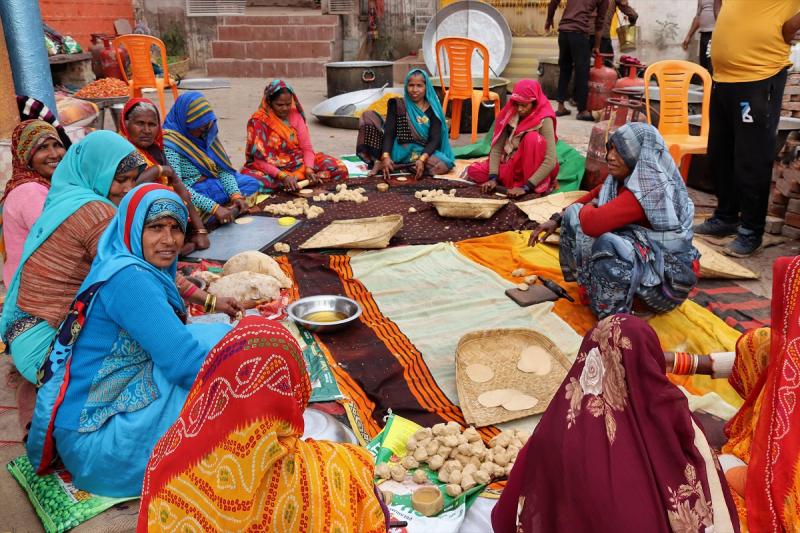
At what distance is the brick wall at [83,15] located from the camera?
1017cm

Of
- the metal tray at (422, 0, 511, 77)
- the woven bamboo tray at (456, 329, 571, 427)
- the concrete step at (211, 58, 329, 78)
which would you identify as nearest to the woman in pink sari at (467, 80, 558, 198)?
the woven bamboo tray at (456, 329, 571, 427)

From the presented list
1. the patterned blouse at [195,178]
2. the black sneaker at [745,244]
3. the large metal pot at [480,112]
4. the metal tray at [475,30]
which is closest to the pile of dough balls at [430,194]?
the patterned blouse at [195,178]

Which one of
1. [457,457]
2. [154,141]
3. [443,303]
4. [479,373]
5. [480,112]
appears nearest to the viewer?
[457,457]

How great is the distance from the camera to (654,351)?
137 cm

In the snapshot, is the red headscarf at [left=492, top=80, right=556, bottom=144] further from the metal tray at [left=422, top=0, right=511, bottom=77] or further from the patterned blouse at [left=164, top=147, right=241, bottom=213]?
the metal tray at [left=422, top=0, right=511, bottom=77]

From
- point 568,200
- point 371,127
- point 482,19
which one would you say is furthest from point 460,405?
point 482,19

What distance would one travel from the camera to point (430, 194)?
17.4ft

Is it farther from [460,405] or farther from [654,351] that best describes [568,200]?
[654,351]

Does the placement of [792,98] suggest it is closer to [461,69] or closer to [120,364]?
[461,69]

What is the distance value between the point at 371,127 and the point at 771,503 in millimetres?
5043

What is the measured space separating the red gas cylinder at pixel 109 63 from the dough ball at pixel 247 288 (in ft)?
24.7

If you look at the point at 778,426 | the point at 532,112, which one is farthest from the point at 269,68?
the point at 778,426

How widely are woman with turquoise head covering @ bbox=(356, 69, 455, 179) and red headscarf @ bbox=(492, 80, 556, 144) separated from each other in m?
0.78

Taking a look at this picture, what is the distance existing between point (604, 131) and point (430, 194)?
1436mm
